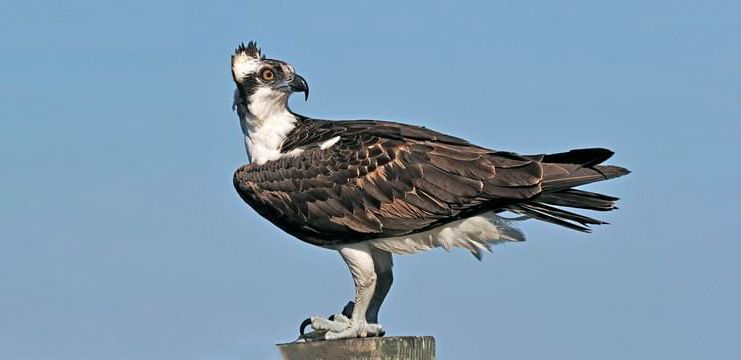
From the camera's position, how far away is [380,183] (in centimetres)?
1015

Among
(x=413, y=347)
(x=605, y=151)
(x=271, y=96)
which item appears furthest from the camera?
(x=271, y=96)

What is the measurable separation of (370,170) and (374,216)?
0.44m

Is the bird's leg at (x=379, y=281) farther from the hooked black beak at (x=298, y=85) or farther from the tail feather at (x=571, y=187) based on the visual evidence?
the hooked black beak at (x=298, y=85)

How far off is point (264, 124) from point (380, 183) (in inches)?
53.9

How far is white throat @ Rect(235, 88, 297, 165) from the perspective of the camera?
420 inches

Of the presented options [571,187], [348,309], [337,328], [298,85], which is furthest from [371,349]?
[298,85]

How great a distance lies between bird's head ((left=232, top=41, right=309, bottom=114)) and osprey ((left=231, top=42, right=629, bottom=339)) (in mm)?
517

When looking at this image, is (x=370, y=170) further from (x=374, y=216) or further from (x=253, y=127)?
(x=253, y=127)

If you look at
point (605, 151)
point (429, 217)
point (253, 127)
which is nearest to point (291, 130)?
point (253, 127)

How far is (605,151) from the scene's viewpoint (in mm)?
9875

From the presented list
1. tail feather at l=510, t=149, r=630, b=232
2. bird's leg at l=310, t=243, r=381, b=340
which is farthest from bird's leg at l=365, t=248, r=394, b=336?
tail feather at l=510, t=149, r=630, b=232

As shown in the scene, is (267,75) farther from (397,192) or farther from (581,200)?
(581,200)

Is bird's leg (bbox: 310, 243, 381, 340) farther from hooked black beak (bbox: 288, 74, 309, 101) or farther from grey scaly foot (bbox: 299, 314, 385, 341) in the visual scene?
hooked black beak (bbox: 288, 74, 309, 101)

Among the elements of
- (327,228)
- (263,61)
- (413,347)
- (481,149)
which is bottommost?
(413,347)
